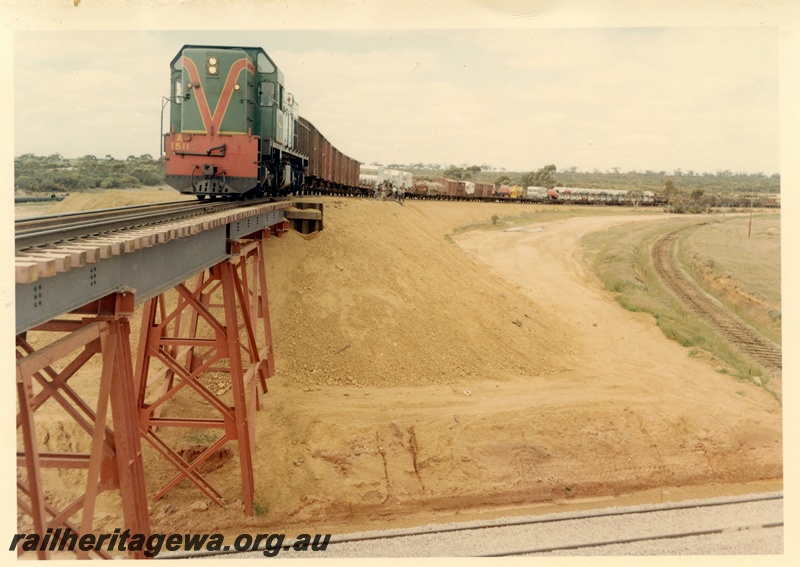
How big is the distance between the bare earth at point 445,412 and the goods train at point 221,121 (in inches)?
135

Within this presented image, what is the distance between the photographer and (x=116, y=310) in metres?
6.06

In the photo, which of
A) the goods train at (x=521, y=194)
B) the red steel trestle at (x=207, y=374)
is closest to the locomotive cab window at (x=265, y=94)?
the red steel trestle at (x=207, y=374)

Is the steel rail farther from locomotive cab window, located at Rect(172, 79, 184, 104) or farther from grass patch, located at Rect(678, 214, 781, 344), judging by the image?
grass patch, located at Rect(678, 214, 781, 344)

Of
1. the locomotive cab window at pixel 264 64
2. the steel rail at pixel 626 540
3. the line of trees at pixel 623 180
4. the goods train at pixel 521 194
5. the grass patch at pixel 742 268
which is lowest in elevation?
the steel rail at pixel 626 540

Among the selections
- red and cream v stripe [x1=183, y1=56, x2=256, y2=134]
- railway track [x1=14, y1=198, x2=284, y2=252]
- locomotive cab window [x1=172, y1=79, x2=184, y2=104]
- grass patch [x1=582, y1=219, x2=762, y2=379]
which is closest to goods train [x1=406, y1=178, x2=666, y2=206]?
grass patch [x1=582, y1=219, x2=762, y2=379]

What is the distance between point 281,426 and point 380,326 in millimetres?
4336

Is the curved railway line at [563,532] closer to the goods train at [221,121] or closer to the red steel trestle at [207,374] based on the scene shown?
the red steel trestle at [207,374]

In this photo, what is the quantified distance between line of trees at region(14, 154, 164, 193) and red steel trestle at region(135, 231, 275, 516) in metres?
13.4

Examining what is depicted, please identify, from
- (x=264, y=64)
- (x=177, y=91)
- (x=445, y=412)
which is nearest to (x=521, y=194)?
(x=264, y=64)

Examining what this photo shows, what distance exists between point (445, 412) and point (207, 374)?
5.75 m

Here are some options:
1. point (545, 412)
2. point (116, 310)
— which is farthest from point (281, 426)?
point (116, 310)

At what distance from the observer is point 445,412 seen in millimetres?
14227

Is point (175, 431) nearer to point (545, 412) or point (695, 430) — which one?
point (545, 412)

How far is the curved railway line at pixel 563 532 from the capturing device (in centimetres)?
995
